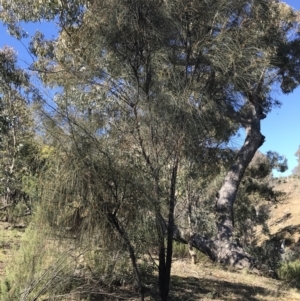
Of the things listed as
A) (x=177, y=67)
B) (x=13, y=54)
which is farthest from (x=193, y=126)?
(x=13, y=54)

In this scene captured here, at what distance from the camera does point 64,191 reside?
4.46 m

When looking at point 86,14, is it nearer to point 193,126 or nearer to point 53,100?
point 53,100

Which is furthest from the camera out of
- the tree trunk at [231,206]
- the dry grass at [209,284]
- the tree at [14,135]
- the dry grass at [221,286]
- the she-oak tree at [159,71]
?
the tree trunk at [231,206]

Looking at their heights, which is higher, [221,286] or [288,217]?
[288,217]

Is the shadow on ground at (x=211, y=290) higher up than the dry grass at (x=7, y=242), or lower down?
lower down

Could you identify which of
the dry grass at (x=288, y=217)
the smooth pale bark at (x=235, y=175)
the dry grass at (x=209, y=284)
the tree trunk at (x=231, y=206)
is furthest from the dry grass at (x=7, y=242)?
the dry grass at (x=288, y=217)

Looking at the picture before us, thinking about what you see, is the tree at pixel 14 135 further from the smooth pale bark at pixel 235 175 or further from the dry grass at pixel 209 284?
the smooth pale bark at pixel 235 175

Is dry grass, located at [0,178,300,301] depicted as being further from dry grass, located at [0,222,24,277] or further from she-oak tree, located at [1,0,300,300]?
she-oak tree, located at [1,0,300,300]

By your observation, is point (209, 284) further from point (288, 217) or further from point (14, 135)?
point (288, 217)

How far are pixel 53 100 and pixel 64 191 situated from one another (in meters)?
1.02

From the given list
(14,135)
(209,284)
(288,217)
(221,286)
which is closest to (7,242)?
(14,135)

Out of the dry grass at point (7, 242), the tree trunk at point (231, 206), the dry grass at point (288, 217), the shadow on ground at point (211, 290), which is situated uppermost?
the dry grass at point (288, 217)

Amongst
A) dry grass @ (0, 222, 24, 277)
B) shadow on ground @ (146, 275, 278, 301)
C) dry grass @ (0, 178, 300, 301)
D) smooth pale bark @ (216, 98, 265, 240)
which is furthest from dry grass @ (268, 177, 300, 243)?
dry grass @ (0, 222, 24, 277)

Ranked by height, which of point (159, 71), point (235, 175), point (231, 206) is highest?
point (235, 175)
